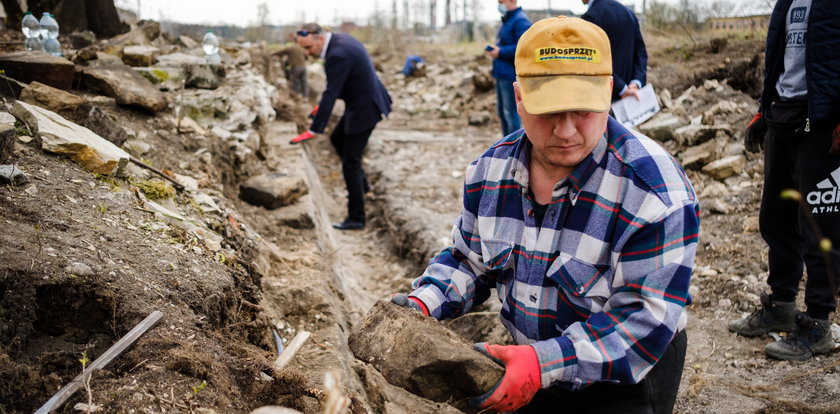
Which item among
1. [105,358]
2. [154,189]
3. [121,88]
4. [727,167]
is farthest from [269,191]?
[727,167]

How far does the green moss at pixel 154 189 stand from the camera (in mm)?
3348

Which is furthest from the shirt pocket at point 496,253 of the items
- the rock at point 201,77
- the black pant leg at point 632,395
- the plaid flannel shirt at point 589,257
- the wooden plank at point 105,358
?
the rock at point 201,77

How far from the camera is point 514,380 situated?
1691 mm

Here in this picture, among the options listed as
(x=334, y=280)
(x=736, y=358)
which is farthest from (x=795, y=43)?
(x=334, y=280)

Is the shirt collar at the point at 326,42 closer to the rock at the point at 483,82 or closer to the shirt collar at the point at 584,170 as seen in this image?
the shirt collar at the point at 584,170

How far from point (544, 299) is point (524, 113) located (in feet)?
1.95

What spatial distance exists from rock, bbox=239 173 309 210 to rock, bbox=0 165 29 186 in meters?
2.56

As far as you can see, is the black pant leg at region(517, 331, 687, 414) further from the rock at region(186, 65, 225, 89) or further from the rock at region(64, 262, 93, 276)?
the rock at region(186, 65, 225, 89)

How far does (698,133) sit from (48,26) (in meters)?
6.76

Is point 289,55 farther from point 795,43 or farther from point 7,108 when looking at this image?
point 795,43

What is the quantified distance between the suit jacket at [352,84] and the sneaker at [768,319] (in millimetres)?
3652

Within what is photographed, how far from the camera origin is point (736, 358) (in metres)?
3.13

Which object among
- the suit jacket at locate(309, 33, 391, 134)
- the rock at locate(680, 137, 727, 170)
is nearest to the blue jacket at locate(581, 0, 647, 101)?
the rock at locate(680, 137, 727, 170)

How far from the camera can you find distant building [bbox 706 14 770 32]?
9727 mm
